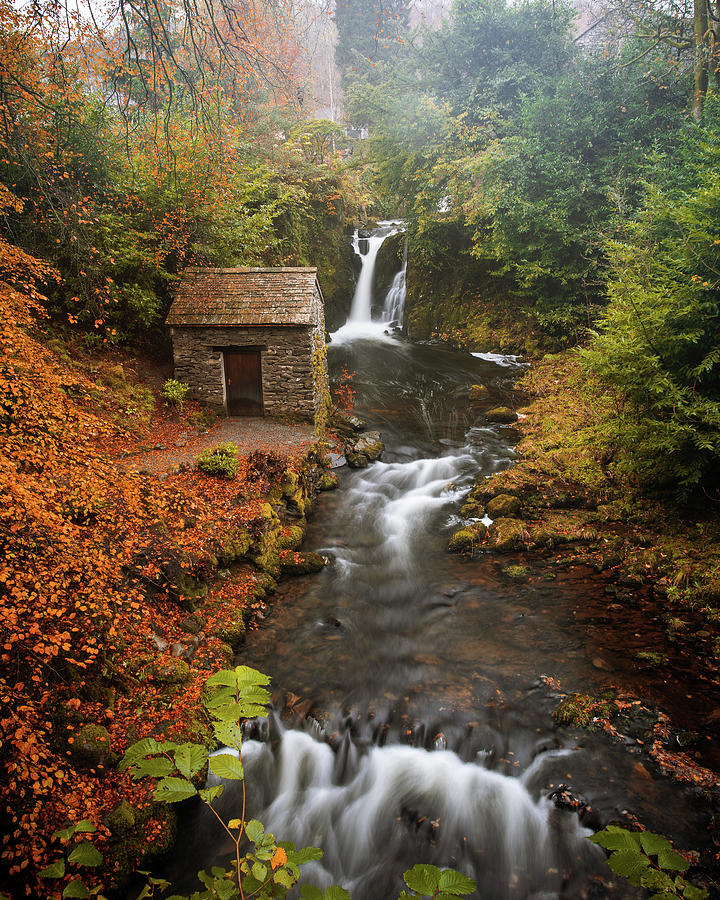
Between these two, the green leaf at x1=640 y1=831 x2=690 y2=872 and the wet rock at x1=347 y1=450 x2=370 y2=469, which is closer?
the green leaf at x1=640 y1=831 x2=690 y2=872

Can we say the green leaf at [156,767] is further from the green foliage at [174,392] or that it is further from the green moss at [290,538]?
the green foliage at [174,392]

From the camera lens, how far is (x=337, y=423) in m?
12.9

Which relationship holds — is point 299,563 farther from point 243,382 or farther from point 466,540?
point 243,382

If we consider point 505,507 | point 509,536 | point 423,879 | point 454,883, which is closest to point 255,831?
point 423,879

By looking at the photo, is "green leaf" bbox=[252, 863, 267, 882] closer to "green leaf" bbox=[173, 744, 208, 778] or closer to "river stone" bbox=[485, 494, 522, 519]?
"green leaf" bbox=[173, 744, 208, 778]

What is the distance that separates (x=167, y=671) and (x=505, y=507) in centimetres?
644

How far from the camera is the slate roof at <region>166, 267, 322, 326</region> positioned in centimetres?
1077

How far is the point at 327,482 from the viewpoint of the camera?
10.5 metres

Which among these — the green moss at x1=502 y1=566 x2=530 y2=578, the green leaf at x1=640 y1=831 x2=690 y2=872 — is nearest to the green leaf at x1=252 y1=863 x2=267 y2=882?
the green leaf at x1=640 y1=831 x2=690 y2=872

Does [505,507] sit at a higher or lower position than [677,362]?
lower

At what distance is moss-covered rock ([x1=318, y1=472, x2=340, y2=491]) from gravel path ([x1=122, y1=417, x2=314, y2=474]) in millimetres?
770

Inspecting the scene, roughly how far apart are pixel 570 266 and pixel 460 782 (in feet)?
51.5

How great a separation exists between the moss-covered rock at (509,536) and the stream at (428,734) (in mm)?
611

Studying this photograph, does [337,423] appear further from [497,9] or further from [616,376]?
[497,9]
